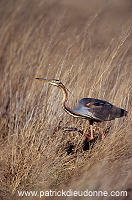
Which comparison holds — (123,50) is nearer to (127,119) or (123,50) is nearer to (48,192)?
(127,119)

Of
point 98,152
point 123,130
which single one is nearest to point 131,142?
point 123,130

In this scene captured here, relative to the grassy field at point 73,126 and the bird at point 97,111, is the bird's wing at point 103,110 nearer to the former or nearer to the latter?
the bird at point 97,111

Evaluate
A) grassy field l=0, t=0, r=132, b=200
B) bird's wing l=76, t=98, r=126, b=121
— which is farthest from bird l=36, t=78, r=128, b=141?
grassy field l=0, t=0, r=132, b=200

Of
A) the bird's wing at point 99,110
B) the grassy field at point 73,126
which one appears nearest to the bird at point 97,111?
the bird's wing at point 99,110

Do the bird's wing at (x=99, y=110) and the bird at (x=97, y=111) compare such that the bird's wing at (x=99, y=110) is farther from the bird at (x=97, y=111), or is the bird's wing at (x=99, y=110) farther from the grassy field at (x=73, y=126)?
the grassy field at (x=73, y=126)

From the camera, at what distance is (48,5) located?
20.7ft

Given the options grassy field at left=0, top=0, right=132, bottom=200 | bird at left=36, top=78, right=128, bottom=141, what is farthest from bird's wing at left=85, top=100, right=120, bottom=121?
grassy field at left=0, top=0, right=132, bottom=200

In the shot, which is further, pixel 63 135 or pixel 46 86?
pixel 46 86

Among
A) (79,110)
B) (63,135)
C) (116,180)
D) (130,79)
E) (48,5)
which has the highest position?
(48,5)

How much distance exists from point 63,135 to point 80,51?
1.37 m

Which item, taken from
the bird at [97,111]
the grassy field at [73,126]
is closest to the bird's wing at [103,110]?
the bird at [97,111]

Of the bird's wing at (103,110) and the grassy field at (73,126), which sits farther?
the bird's wing at (103,110)

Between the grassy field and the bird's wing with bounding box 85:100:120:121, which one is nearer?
the grassy field

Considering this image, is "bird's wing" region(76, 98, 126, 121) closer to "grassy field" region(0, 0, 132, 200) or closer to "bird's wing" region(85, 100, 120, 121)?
→ "bird's wing" region(85, 100, 120, 121)
